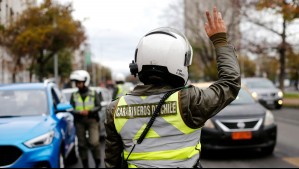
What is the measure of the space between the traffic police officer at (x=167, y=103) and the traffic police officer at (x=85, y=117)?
584 cm

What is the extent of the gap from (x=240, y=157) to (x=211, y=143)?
2.42ft

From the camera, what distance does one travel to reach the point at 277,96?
25.5m

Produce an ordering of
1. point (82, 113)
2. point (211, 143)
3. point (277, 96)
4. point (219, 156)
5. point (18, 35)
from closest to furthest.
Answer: point (82, 113) → point (211, 143) → point (219, 156) → point (18, 35) → point (277, 96)

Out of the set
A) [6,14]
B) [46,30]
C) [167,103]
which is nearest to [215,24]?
[167,103]

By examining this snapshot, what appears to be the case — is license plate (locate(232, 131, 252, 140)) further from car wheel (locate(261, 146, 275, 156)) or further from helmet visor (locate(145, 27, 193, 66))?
helmet visor (locate(145, 27, 193, 66))

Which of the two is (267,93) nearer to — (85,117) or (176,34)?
(85,117)

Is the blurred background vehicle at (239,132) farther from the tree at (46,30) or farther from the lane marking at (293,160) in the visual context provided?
the tree at (46,30)

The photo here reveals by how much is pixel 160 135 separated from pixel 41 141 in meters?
4.10

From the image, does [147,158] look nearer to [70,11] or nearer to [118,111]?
[118,111]

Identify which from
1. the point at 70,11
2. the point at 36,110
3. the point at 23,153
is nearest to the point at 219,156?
the point at 36,110

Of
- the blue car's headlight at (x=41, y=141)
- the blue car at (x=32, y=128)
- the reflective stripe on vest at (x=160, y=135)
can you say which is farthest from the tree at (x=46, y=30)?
the reflective stripe on vest at (x=160, y=135)

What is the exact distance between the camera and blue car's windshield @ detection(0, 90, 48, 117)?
6.74 metres

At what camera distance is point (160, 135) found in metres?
2.66

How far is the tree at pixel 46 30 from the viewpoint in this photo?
23.1 metres
